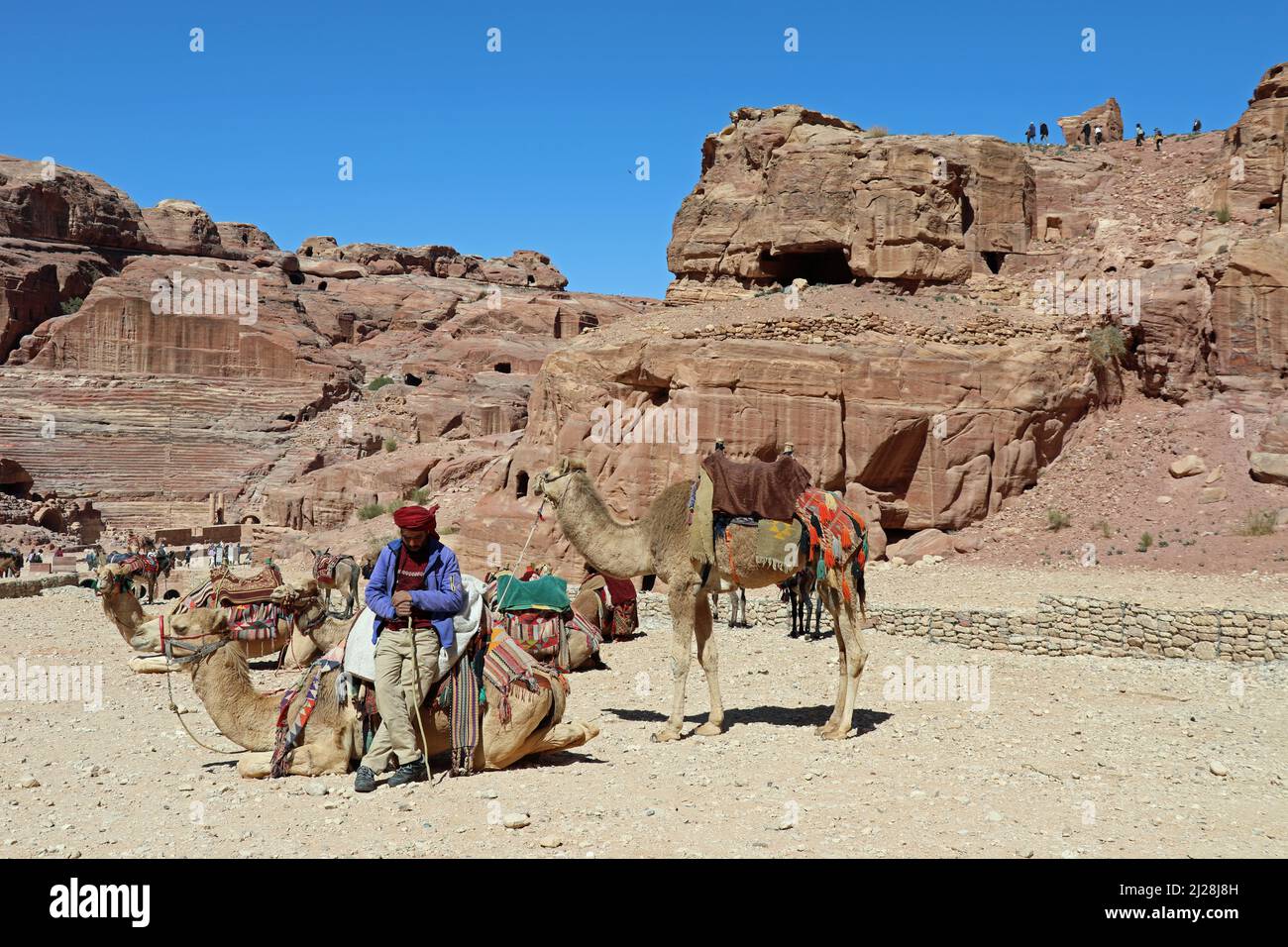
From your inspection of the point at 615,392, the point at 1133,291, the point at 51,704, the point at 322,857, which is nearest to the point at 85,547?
the point at 615,392

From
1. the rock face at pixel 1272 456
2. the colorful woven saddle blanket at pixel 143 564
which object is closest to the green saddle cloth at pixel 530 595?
the colorful woven saddle blanket at pixel 143 564

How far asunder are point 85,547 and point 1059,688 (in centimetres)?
4422

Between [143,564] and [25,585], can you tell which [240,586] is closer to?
[143,564]

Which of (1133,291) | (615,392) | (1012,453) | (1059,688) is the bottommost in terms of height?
(1059,688)

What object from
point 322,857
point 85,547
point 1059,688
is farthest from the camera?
point 85,547

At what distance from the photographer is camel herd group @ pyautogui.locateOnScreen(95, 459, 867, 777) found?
760 cm

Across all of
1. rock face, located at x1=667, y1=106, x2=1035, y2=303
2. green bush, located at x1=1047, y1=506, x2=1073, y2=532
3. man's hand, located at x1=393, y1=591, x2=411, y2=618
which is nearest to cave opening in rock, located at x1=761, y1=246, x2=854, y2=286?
rock face, located at x1=667, y1=106, x2=1035, y2=303

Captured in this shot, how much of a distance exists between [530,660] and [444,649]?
0.86 meters

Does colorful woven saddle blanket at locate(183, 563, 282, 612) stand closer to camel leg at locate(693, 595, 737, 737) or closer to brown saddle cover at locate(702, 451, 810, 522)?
camel leg at locate(693, 595, 737, 737)

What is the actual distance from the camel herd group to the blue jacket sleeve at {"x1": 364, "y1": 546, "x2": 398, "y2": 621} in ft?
2.19

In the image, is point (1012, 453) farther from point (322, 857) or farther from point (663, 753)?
point (322, 857)

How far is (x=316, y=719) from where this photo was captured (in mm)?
7648

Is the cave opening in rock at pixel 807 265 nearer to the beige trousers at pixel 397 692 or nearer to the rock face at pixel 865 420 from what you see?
the rock face at pixel 865 420

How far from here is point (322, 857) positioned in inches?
223
